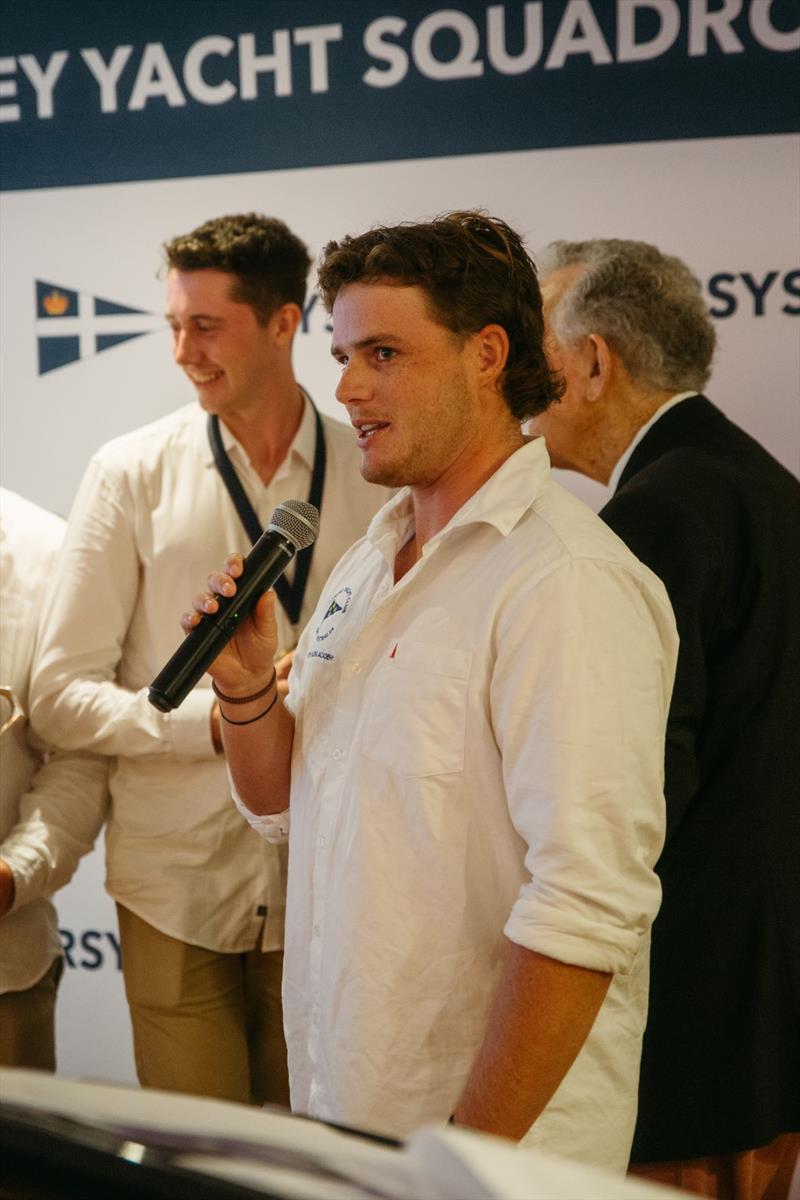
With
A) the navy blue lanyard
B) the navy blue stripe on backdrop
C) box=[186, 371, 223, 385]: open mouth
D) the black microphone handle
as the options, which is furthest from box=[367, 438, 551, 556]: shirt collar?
the navy blue stripe on backdrop

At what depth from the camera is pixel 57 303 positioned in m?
3.33

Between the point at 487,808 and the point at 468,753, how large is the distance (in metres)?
0.07

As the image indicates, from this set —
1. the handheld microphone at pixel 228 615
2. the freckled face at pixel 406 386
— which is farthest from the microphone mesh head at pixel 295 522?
the freckled face at pixel 406 386

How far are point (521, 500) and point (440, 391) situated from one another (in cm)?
18

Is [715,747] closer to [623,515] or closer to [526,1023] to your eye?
[623,515]

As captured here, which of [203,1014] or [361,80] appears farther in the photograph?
[361,80]

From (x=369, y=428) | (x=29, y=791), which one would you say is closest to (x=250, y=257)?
(x=29, y=791)

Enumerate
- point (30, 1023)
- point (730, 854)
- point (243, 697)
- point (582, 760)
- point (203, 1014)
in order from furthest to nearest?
point (203, 1014)
point (30, 1023)
point (730, 854)
point (243, 697)
point (582, 760)

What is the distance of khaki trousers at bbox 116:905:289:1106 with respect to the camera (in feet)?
9.12

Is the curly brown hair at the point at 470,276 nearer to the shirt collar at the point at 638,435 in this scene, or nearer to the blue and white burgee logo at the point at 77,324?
the shirt collar at the point at 638,435

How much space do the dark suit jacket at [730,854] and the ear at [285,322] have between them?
108cm

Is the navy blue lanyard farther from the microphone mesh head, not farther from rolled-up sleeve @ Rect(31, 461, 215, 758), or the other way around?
the microphone mesh head

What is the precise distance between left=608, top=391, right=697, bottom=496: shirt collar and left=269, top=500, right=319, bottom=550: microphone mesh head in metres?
0.76

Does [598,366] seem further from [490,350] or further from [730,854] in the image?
[730,854]
